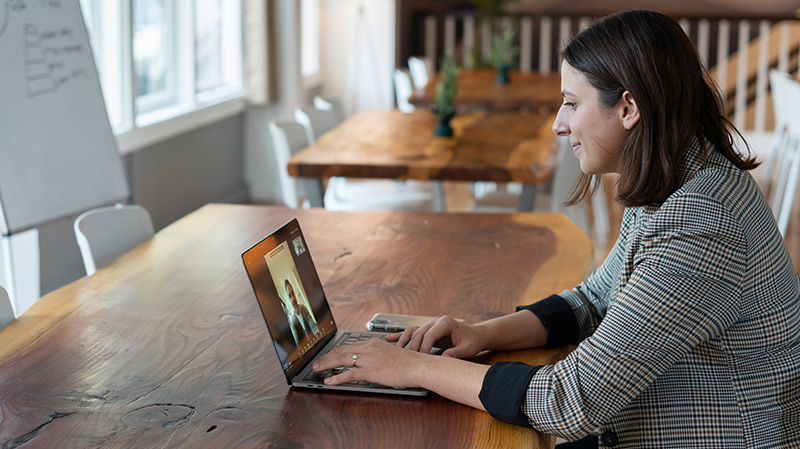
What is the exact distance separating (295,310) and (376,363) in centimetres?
19

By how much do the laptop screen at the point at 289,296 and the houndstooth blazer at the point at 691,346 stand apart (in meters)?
0.32

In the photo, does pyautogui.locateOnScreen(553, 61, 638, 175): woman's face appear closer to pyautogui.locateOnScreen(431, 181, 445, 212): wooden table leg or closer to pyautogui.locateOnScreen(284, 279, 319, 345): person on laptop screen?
pyautogui.locateOnScreen(284, 279, 319, 345): person on laptop screen

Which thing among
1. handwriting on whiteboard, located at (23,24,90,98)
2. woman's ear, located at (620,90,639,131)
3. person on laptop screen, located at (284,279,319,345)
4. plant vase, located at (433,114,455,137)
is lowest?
plant vase, located at (433,114,455,137)

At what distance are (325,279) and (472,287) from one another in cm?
33

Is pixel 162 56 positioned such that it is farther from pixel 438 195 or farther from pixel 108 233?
pixel 108 233

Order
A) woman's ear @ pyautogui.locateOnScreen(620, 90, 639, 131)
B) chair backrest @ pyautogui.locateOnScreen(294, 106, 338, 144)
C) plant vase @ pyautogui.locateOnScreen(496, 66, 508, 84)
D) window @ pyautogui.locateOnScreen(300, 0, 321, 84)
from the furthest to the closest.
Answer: window @ pyautogui.locateOnScreen(300, 0, 321, 84), plant vase @ pyautogui.locateOnScreen(496, 66, 508, 84), chair backrest @ pyautogui.locateOnScreen(294, 106, 338, 144), woman's ear @ pyautogui.locateOnScreen(620, 90, 639, 131)

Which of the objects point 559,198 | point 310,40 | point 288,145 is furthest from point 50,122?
point 310,40

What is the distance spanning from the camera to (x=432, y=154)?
128 inches

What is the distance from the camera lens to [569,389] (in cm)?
118

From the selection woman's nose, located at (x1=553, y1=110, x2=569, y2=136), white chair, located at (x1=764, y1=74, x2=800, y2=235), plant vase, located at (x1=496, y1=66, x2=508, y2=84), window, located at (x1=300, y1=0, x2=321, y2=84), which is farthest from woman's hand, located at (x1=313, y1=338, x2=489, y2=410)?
window, located at (x1=300, y1=0, x2=321, y2=84)

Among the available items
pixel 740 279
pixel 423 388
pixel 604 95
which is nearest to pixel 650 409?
pixel 740 279

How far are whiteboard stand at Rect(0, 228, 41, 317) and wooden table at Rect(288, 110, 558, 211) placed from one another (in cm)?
109

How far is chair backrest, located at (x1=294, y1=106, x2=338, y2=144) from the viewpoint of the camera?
156 inches

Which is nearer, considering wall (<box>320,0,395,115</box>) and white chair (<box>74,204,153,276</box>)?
white chair (<box>74,204,153,276</box>)
